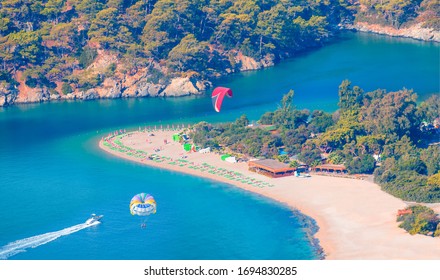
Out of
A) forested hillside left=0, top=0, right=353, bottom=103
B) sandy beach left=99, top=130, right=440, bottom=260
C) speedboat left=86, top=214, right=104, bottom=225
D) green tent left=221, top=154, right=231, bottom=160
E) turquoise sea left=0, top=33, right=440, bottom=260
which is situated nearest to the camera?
sandy beach left=99, top=130, right=440, bottom=260

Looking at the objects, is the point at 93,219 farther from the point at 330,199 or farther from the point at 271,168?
the point at 330,199

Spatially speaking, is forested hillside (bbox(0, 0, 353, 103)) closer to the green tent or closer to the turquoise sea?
the turquoise sea

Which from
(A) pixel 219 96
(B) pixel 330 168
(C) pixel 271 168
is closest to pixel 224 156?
(A) pixel 219 96

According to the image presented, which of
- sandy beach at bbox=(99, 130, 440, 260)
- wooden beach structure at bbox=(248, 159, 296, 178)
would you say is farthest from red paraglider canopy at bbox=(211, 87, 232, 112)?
wooden beach structure at bbox=(248, 159, 296, 178)

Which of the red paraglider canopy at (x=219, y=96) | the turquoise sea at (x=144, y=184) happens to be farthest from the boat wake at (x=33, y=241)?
the red paraglider canopy at (x=219, y=96)

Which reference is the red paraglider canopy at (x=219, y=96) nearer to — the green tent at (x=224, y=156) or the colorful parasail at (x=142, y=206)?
the green tent at (x=224, y=156)

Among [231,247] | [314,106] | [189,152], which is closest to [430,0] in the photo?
[314,106]
